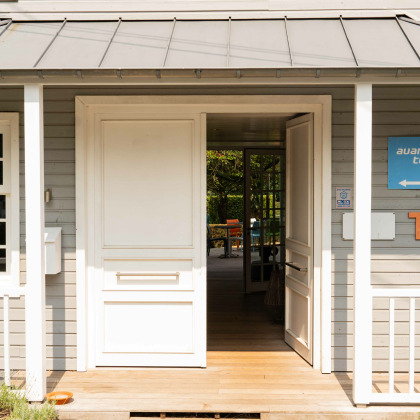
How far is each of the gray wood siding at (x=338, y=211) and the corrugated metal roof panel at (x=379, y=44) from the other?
0.55 metres

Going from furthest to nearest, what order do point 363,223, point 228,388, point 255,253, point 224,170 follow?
1. point 224,170
2. point 255,253
3. point 228,388
4. point 363,223

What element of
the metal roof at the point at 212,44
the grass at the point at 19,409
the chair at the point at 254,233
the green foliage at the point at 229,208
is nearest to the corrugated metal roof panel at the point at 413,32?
the metal roof at the point at 212,44

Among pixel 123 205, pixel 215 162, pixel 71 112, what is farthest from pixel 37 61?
pixel 215 162

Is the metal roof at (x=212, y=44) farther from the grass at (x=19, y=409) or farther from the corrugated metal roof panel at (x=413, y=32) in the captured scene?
the grass at (x=19, y=409)

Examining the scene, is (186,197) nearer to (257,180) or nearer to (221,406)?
(221,406)

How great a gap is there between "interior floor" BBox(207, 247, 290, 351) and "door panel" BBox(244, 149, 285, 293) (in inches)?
15.7

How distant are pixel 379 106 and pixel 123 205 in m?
2.26

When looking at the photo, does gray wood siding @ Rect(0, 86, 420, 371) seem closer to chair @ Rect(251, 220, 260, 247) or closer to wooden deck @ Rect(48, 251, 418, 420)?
wooden deck @ Rect(48, 251, 418, 420)

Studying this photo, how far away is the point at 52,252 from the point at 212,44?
2031 mm

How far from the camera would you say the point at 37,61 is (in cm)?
380

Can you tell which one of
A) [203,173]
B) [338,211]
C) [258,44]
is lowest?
[338,211]

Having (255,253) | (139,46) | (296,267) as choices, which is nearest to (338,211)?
(296,267)

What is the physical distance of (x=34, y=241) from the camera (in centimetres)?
393

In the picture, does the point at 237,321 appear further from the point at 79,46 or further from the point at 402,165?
the point at 79,46
